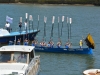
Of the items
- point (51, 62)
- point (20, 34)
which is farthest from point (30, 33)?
point (51, 62)

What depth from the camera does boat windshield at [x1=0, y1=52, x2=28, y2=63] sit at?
2479 centimetres

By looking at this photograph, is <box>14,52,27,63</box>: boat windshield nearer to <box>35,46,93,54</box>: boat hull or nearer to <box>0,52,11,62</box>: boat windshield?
<box>0,52,11,62</box>: boat windshield

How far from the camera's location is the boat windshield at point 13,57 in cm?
2479

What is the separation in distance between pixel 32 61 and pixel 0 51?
2187 mm

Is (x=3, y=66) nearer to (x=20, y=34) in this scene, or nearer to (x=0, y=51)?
(x=0, y=51)

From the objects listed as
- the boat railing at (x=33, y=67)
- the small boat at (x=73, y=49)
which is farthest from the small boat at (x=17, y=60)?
the small boat at (x=73, y=49)

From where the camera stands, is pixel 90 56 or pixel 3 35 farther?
pixel 3 35

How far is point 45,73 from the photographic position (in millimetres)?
35281

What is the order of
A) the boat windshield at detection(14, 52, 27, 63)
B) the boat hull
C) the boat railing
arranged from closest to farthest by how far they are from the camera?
the boat railing → the boat windshield at detection(14, 52, 27, 63) → the boat hull

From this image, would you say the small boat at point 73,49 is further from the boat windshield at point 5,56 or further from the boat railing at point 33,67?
the boat windshield at point 5,56

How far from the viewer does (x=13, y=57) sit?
81.8ft

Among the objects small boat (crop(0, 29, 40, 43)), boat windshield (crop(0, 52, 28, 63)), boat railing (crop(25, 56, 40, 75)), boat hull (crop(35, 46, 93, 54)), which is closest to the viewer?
boat railing (crop(25, 56, 40, 75))

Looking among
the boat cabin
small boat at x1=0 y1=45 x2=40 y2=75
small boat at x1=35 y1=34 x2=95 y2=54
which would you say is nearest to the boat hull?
small boat at x1=35 y1=34 x2=95 y2=54

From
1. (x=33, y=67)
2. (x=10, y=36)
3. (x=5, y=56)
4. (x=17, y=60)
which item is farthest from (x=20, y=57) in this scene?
(x=10, y=36)
